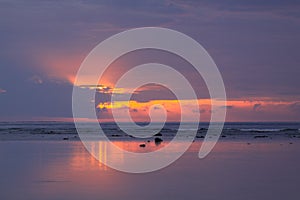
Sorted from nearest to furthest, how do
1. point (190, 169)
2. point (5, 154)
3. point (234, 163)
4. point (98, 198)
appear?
1. point (98, 198)
2. point (190, 169)
3. point (234, 163)
4. point (5, 154)

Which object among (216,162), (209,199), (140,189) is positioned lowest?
(209,199)

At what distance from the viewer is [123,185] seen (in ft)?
53.1

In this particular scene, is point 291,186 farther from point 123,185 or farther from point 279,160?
point 279,160

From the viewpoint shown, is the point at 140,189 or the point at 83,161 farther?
the point at 83,161

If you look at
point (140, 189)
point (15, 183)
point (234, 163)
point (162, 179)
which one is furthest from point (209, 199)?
point (234, 163)

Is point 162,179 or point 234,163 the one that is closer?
point 162,179

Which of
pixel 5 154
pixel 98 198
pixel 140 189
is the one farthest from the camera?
pixel 5 154

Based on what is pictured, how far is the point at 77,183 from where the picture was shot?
635 inches

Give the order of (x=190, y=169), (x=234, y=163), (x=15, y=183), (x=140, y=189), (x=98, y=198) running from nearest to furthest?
1. (x=98, y=198)
2. (x=140, y=189)
3. (x=15, y=183)
4. (x=190, y=169)
5. (x=234, y=163)

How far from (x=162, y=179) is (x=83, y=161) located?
21.4 ft

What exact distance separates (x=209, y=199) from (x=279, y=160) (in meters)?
10.8

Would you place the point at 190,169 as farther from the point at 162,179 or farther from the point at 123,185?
the point at 123,185

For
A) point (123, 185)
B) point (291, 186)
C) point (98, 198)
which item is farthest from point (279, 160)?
point (98, 198)

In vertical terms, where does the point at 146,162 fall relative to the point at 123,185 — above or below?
above
